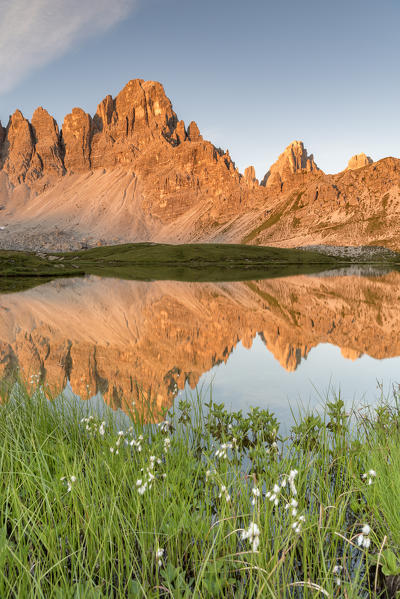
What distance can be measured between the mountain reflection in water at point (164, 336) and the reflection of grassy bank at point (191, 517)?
2115 mm

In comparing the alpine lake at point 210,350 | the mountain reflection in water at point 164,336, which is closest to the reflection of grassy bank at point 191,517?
the alpine lake at point 210,350

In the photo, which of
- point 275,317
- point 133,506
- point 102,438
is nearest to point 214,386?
point 102,438

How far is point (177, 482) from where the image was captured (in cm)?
587

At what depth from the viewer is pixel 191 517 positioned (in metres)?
5.00

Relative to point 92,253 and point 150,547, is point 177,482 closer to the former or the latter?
point 150,547

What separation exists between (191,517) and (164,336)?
16.6 metres

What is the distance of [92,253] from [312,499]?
20009 centimetres

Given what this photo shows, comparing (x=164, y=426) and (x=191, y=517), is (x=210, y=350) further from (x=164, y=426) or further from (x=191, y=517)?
(x=191, y=517)

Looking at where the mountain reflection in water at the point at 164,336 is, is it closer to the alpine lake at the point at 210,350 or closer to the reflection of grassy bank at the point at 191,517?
the alpine lake at the point at 210,350

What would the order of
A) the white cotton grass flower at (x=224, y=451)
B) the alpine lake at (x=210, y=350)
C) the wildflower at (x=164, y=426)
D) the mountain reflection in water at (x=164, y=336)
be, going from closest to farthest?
the white cotton grass flower at (x=224, y=451) → the wildflower at (x=164, y=426) → the alpine lake at (x=210, y=350) → the mountain reflection in water at (x=164, y=336)

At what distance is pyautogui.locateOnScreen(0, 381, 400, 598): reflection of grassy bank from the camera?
3902mm

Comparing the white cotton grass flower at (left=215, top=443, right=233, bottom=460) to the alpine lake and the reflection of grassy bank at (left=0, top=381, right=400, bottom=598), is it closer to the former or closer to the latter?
the reflection of grassy bank at (left=0, top=381, right=400, bottom=598)

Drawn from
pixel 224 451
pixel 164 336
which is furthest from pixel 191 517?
pixel 164 336

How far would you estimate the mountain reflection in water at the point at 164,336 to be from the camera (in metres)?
13.7
